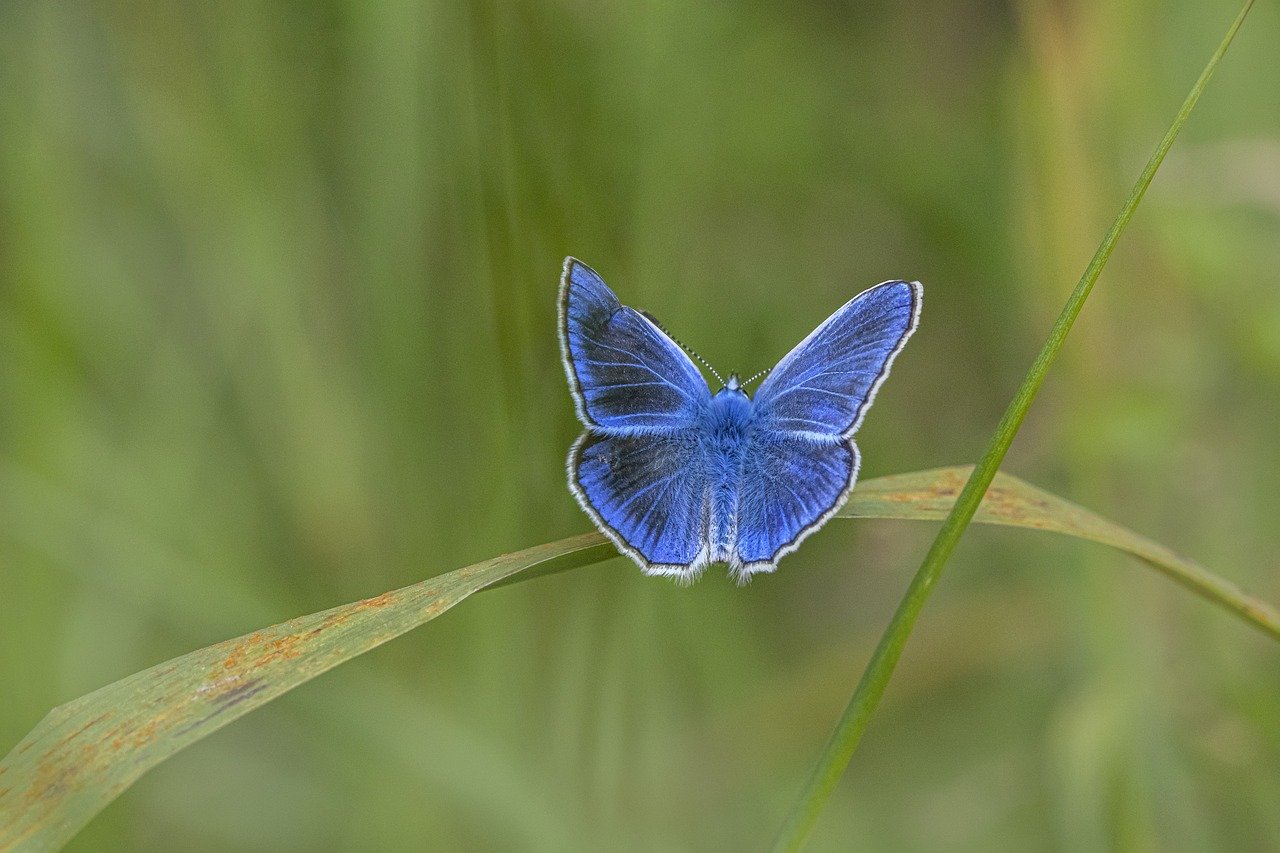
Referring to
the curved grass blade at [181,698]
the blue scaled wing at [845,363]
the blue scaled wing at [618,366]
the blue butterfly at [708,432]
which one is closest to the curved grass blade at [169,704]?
the curved grass blade at [181,698]

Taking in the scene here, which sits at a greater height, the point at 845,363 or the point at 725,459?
the point at 845,363

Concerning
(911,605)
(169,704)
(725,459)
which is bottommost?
(725,459)

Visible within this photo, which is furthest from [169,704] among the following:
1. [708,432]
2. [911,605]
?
[708,432]

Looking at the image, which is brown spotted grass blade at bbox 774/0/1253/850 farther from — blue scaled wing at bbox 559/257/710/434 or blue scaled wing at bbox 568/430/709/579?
blue scaled wing at bbox 559/257/710/434

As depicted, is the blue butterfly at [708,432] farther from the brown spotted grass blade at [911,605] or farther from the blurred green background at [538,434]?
the brown spotted grass blade at [911,605]

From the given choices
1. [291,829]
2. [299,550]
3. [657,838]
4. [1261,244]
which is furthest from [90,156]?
[1261,244]

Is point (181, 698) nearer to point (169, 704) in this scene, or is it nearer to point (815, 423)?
point (169, 704)

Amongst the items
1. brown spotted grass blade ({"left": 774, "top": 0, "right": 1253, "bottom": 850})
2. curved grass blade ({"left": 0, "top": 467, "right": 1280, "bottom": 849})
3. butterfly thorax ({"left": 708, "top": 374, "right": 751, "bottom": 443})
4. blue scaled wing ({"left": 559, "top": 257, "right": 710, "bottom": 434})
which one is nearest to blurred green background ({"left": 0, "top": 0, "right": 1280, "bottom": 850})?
blue scaled wing ({"left": 559, "top": 257, "right": 710, "bottom": 434})

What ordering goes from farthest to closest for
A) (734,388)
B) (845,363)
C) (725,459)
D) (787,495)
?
(734,388), (725,459), (845,363), (787,495)
